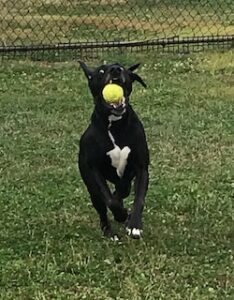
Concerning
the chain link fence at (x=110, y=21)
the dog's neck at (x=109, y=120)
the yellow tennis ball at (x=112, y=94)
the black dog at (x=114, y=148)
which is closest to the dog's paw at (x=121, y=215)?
the black dog at (x=114, y=148)

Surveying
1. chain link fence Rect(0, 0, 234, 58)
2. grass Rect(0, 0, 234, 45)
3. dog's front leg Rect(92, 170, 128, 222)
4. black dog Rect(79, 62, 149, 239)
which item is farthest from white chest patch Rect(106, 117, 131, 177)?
grass Rect(0, 0, 234, 45)

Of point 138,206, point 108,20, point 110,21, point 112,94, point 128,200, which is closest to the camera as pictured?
point 112,94

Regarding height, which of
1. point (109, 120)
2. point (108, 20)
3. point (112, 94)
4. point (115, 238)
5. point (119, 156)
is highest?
point (112, 94)

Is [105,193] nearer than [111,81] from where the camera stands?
No

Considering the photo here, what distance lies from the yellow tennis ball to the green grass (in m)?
0.69

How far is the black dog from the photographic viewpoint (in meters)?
4.20

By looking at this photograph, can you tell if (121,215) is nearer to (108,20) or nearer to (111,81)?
(111,81)

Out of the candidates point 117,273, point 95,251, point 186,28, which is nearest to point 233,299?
point 117,273

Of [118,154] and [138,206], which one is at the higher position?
[118,154]

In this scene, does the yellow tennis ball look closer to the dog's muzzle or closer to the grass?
the dog's muzzle

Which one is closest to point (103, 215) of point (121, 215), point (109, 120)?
point (121, 215)

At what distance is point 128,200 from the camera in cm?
517

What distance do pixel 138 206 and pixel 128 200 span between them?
95cm

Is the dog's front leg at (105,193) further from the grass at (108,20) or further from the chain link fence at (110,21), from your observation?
the grass at (108,20)
